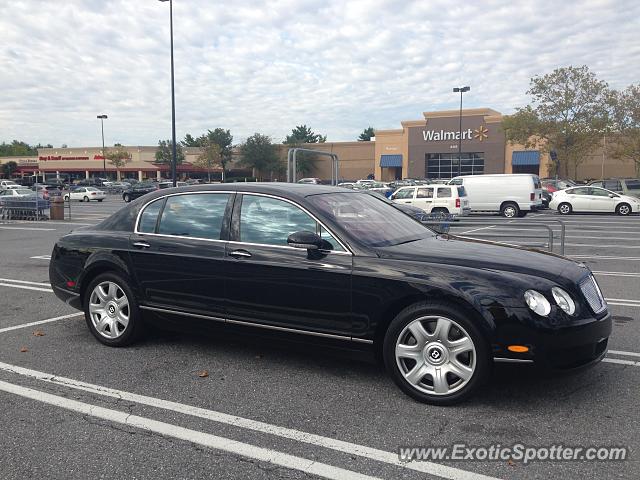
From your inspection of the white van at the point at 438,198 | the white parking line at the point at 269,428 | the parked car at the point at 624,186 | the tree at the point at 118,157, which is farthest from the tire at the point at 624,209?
the tree at the point at 118,157

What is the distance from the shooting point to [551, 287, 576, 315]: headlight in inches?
143

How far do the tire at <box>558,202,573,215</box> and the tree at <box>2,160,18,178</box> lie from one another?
9174 cm

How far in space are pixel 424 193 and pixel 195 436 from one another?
738 inches

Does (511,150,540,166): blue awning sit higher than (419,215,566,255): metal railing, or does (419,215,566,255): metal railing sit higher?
(511,150,540,166): blue awning

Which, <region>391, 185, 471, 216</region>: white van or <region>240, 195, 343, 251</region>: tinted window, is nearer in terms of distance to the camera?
<region>240, 195, 343, 251</region>: tinted window

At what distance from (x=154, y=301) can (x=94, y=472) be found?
2.07 metres

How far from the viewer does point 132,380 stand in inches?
171

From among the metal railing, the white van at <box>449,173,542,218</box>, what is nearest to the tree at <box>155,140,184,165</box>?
the white van at <box>449,173,542,218</box>

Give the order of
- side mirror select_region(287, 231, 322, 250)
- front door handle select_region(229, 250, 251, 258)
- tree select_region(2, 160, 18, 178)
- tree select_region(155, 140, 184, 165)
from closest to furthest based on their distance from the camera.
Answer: side mirror select_region(287, 231, 322, 250)
front door handle select_region(229, 250, 251, 258)
tree select_region(155, 140, 184, 165)
tree select_region(2, 160, 18, 178)

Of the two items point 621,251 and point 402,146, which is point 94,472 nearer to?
point 621,251

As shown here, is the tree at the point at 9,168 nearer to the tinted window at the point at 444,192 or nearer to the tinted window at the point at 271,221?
the tinted window at the point at 444,192

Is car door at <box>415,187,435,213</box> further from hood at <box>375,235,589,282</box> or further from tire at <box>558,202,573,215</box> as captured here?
hood at <box>375,235,589,282</box>

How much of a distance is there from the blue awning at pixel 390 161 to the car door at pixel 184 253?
6121 centimetres

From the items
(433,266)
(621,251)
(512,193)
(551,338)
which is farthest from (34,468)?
(512,193)
